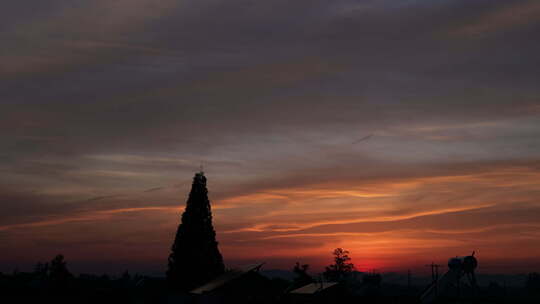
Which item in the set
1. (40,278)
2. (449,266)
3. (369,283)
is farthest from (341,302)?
(40,278)

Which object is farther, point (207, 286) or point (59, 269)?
point (59, 269)

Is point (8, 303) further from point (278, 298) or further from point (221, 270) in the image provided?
point (278, 298)

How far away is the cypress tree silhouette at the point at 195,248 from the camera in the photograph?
293 ft

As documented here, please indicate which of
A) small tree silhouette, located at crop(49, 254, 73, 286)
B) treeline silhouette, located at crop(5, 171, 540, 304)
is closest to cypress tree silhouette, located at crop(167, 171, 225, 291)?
treeline silhouette, located at crop(5, 171, 540, 304)

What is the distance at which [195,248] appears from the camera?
9031 centimetres

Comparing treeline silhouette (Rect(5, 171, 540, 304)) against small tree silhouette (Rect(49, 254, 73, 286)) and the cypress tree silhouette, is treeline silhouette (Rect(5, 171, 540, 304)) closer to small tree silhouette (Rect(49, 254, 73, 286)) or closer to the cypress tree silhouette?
the cypress tree silhouette

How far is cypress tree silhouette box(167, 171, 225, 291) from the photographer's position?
293ft

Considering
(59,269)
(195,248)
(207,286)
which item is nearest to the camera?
(207,286)

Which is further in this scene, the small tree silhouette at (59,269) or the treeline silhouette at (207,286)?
the small tree silhouette at (59,269)

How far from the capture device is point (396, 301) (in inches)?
2778

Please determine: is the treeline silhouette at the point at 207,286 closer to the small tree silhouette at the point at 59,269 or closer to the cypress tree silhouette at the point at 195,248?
the cypress tree silhouette at the point at 195,248

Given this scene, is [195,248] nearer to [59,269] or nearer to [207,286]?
[207,286]

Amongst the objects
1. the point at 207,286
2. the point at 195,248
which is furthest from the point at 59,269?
the point at 207,286

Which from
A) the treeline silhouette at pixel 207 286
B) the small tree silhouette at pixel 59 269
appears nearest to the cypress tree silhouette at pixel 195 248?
the treeline silhouette at pixel 207 286
